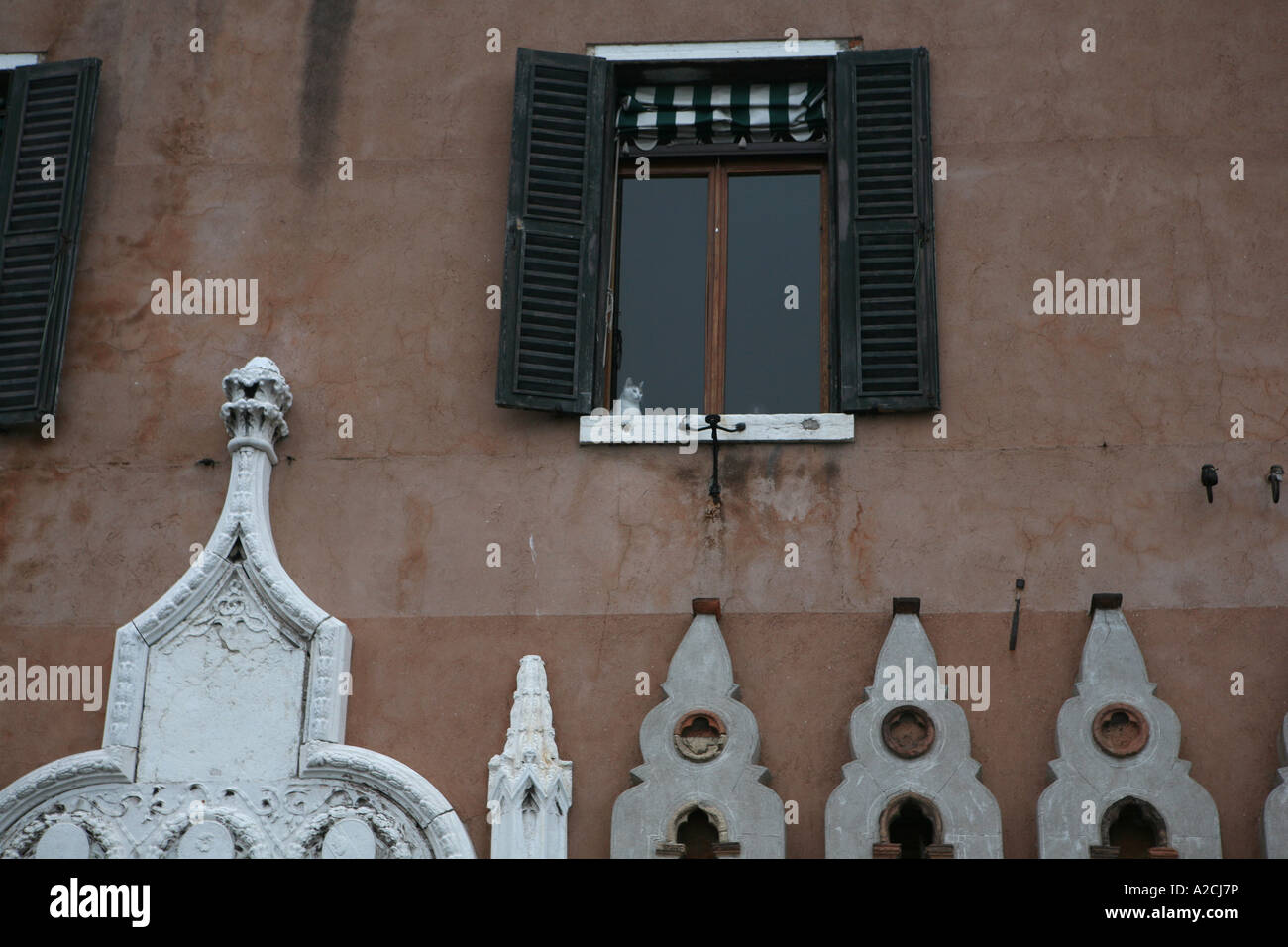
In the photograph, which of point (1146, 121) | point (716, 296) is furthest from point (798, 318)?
point (1146, 121)

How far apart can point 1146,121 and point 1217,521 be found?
2.13 meters

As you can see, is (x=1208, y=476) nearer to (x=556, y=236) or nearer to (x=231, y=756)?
(x=556, y=236)

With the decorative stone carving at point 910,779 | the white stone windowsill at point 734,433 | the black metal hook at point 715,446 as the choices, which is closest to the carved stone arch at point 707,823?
the decorative stone carving at point 910,779

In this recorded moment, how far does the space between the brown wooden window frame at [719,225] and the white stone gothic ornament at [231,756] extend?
1932 millimetres

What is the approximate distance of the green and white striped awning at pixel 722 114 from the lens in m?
11.4

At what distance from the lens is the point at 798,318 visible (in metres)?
11.1

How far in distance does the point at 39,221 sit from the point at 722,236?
11.4 ft

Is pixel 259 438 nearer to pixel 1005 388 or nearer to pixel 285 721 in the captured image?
pixel 285 721

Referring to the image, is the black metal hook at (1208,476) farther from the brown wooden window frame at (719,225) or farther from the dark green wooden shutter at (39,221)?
the dark green wooden shutter at (39,221)

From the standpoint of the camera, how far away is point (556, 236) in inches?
432

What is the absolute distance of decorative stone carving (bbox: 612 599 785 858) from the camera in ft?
31.8

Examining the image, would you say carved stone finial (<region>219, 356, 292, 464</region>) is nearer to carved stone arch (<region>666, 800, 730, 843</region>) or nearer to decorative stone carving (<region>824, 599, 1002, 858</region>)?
carved stone arch (<region>666, 800, 730, 843</region>)

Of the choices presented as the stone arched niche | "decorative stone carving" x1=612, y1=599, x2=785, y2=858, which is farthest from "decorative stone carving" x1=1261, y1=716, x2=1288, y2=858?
"decorative stone carving" x1=612, y1=599, x2=785, y2=858

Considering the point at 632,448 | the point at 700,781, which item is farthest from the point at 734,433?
the point at 700,781
